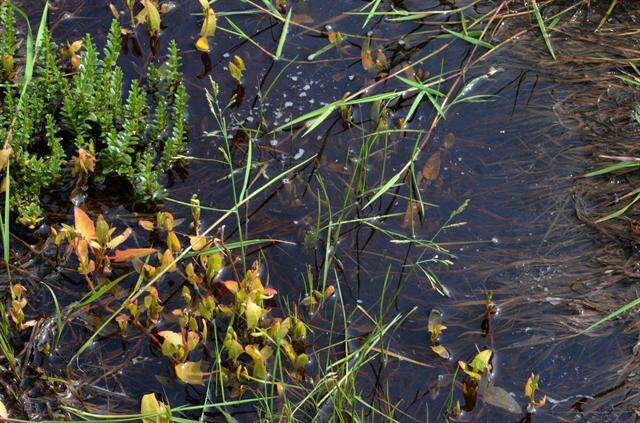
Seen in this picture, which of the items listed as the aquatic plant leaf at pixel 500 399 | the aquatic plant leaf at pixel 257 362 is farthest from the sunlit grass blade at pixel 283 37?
the aquatic plant leaf at pixel 500 399

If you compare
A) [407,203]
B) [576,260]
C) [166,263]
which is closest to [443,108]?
[407,203]

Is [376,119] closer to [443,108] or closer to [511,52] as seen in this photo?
[443,108]

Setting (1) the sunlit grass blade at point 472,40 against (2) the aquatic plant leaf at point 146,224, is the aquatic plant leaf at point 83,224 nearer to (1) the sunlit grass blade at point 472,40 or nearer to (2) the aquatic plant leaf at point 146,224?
(2) the aquatic plant leaf at point 146,224

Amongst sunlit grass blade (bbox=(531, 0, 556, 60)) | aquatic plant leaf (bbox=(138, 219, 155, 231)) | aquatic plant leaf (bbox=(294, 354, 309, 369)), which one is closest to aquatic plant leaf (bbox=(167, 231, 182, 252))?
aquatic plant leaf (bbox=(138, 219, 155, 231))

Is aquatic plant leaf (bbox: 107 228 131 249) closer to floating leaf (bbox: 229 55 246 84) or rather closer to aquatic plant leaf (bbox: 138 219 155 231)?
aquatic plant leaf (bbox: 138 219 155 231)

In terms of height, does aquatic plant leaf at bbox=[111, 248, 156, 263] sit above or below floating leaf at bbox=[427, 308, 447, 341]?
above
